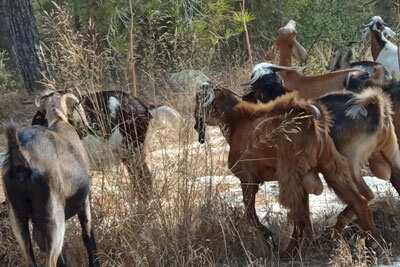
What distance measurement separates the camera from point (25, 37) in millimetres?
12648

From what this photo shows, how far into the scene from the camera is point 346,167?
18.4 feet

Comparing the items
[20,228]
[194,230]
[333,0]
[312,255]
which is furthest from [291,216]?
[333,0]

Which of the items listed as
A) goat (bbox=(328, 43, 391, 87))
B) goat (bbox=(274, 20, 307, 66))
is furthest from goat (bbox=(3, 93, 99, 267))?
goat (bbox=(274, 20, 307, 66))

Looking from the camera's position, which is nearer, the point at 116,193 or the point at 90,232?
the point at 90,232

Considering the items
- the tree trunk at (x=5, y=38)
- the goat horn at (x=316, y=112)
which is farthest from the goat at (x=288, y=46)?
the tree trunk at (x=5, y=38)

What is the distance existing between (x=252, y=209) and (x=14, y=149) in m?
2.11

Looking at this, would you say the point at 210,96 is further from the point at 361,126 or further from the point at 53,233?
the point at 53,233

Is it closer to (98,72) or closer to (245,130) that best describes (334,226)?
(245,130)

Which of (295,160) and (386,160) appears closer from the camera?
(295,160)

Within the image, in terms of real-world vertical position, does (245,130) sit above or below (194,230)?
above

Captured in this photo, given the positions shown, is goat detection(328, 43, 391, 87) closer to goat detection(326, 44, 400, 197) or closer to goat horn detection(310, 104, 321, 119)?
goat detection(326, 44, 400, 197)

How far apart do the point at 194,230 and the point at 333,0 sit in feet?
36.9

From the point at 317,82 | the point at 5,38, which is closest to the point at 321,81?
the point at 317,82

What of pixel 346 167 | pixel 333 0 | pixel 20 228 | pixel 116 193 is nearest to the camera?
pixel 20 228
